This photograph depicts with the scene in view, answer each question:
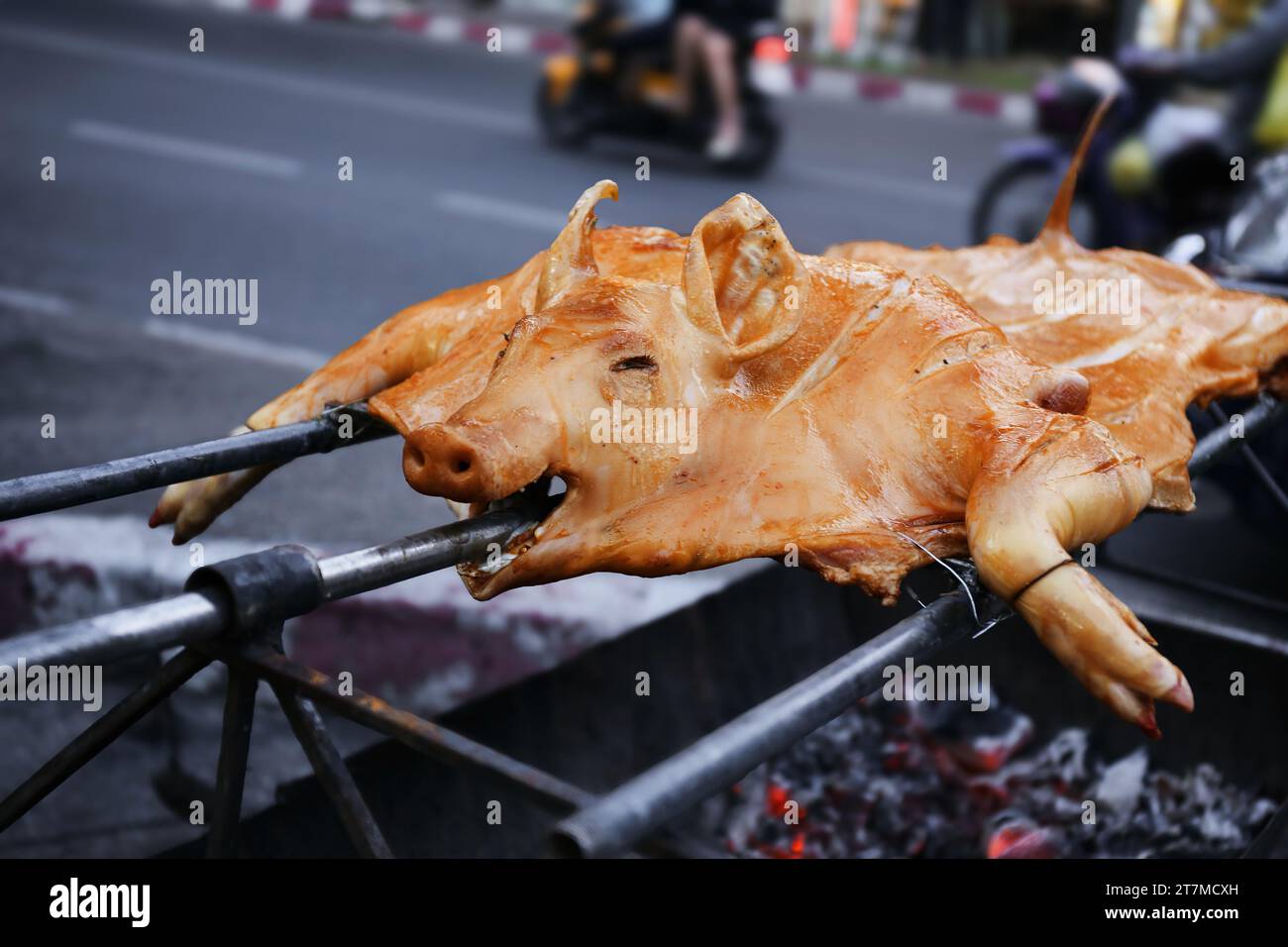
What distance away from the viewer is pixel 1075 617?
6.16 feet

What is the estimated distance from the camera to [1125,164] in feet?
24.3

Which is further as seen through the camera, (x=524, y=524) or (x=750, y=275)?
(x=750, y=275)

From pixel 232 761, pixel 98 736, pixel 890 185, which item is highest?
pixel 890 185

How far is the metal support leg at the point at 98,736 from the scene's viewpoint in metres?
2.03

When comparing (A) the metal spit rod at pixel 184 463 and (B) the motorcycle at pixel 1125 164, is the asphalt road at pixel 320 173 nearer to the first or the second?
(B) the motorcycle at pixel 1125 164

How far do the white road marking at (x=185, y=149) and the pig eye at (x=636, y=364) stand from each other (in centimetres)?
799

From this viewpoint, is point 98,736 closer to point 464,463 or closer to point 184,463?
point 184,463

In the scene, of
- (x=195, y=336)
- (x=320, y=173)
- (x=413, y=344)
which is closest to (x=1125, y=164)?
(x=195, y=336)

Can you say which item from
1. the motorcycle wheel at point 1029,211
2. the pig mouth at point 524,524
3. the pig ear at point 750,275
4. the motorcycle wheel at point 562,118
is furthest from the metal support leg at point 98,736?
the motorcycle wheel at point 562,118

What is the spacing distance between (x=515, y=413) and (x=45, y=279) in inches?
234

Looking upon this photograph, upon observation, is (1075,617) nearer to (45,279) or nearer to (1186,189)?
(1186,189)

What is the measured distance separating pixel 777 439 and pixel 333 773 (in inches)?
33.9

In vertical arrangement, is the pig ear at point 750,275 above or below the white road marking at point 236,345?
above

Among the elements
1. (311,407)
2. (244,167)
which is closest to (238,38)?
(244,167)
